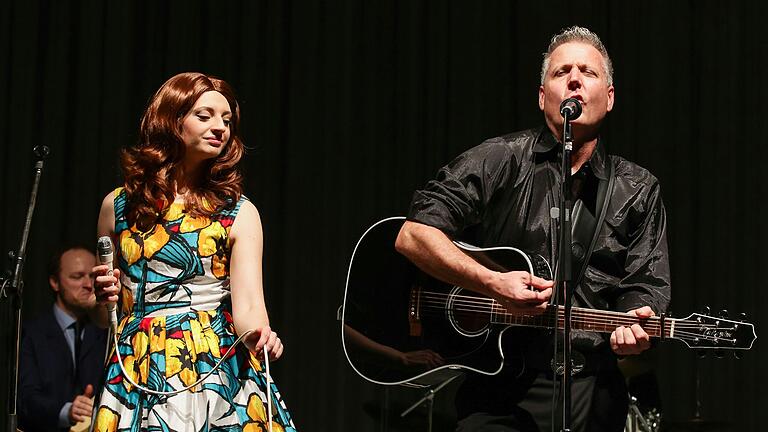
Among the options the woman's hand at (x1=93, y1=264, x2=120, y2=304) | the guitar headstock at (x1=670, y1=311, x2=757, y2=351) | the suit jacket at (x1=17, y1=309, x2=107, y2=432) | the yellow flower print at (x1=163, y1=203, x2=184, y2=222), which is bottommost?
the suit jacket at (x1=17, y1=309, x2=107, y2=432)

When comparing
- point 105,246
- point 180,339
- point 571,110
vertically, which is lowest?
point 180,339

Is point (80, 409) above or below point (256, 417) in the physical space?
below

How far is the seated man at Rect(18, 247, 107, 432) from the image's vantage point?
5145 mm

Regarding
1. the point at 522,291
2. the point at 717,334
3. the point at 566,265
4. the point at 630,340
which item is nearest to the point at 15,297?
the point at 522,291

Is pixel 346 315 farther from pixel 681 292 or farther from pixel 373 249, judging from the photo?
pixel 681 292

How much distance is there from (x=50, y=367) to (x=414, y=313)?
2574 mm

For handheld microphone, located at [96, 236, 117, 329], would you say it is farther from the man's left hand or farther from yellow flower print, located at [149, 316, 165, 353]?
the man's left hand

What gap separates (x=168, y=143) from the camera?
3176mm

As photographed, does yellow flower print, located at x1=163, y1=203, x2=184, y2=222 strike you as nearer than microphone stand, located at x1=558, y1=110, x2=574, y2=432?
No

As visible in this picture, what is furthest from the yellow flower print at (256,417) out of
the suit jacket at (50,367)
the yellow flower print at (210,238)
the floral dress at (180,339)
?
the suit jacket at (50,367)

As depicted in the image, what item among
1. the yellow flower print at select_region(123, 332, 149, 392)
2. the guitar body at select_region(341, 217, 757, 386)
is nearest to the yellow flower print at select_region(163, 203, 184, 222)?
the yellow flower print at select_region(123, 332, 149, 392)

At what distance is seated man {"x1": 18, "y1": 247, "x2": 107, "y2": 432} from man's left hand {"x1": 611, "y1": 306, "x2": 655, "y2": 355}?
2.84 m

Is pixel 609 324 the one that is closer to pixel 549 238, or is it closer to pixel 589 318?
pixel 589 318

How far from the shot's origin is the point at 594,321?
3145mm
